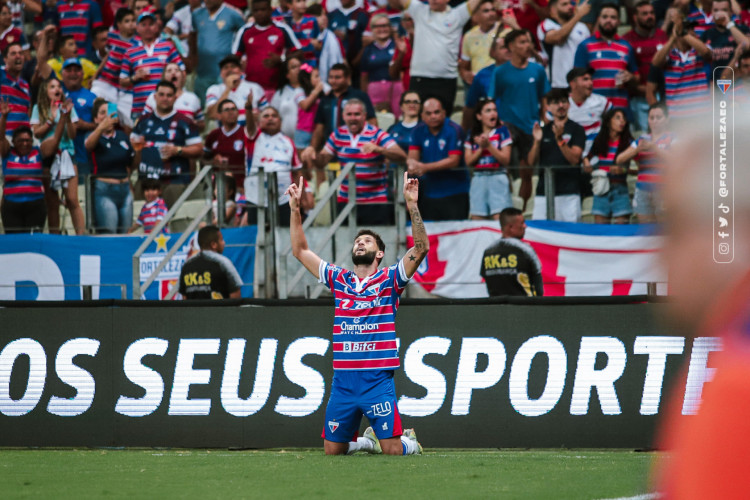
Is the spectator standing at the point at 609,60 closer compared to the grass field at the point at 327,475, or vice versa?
the grass field at the point at 327,475

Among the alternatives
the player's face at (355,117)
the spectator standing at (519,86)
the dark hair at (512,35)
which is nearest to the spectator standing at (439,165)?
the player's face at (355,117)

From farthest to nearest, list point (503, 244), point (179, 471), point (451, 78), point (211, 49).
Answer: point (211, 49) → point (451, 78) → point (503, 244) → point (179, 471)

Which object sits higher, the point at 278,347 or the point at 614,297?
the point at 614,297

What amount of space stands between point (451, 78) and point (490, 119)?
7.01ft

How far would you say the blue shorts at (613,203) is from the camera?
1237 cm

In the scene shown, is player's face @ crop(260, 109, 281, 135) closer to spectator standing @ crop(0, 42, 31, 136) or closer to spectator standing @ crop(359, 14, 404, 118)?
spectator standing @ crop(359, 14, 404, 118)

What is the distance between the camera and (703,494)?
147cm

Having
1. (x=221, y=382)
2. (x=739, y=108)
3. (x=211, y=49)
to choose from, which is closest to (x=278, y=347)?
(x=221, y=382)

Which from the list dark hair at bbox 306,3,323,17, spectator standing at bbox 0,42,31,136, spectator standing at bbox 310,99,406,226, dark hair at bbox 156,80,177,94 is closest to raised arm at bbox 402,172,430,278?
spectator standing at bbox 310,99,406,226

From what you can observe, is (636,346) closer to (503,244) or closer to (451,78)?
(503,244)

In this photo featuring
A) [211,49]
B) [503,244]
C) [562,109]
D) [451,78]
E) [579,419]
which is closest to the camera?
[579,419]

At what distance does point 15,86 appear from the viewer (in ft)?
57.0

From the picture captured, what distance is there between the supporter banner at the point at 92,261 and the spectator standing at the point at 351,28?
4.44m

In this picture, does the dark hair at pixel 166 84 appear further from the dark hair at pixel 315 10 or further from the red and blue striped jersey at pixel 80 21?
the red and blue striped jersey at pixel 80 21
